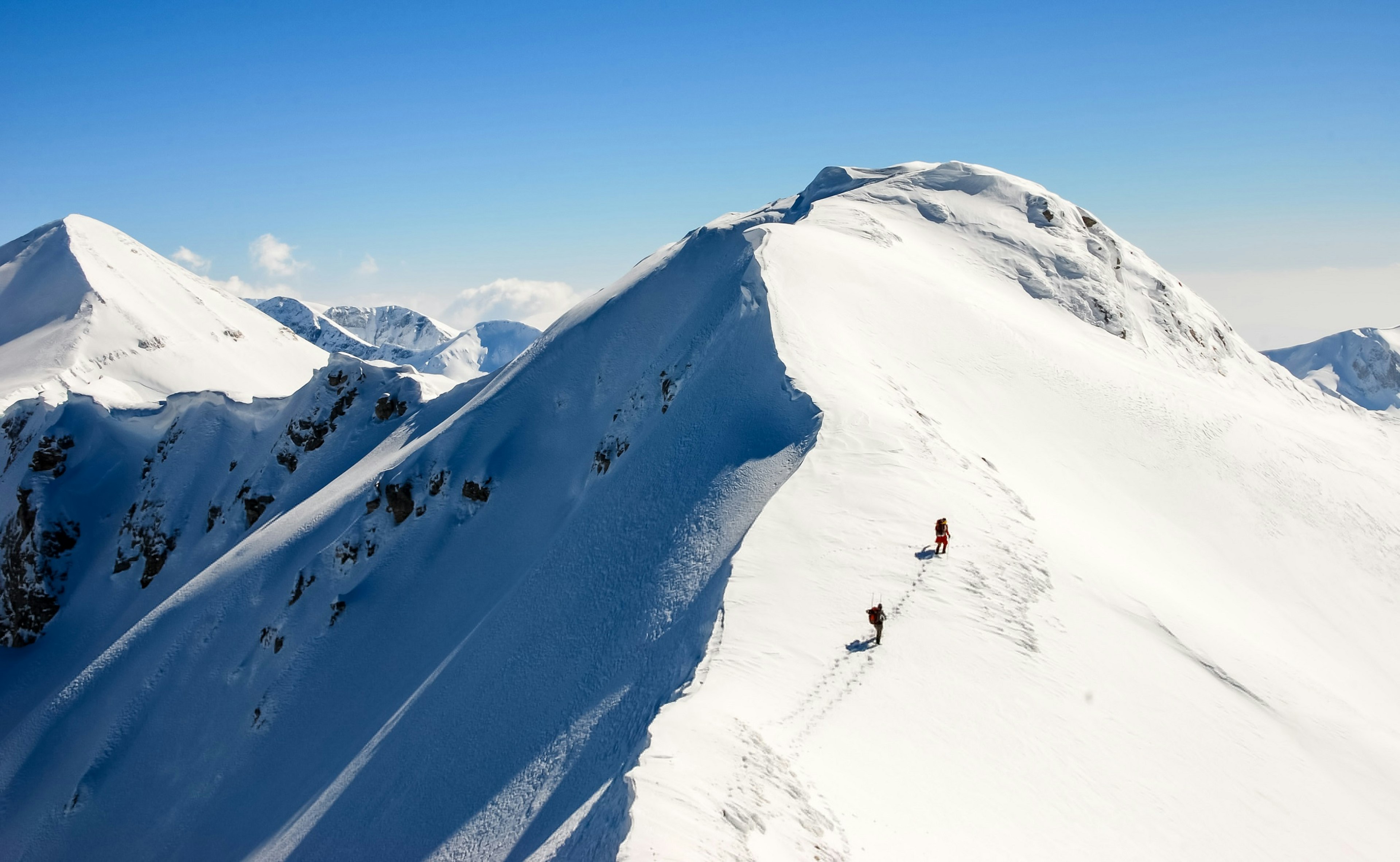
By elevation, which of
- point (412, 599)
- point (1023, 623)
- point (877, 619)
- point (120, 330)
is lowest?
point (120, 330)

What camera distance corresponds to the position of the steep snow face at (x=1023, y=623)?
13164 millimetres

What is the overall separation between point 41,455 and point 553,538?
65655mm

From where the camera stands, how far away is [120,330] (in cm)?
10544

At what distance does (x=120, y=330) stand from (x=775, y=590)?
12036cm

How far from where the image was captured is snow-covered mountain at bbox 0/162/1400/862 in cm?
1474

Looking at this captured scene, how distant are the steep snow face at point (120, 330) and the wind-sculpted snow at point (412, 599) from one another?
19877 millimetres

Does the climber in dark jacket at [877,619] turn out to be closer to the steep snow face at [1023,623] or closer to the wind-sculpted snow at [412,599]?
the steep snow face at [1023,623]

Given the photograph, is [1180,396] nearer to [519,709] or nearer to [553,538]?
[553,538]

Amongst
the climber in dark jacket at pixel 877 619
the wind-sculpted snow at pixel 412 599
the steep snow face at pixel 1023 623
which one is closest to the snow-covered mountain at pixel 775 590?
the steep snow face at pixel 1023 623

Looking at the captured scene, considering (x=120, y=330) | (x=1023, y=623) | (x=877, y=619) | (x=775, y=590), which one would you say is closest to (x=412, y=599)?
(x=775, y=590)

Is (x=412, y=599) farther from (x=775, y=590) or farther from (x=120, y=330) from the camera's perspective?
(x=120, y=330)

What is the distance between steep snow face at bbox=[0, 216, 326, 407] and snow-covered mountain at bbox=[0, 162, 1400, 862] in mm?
31996

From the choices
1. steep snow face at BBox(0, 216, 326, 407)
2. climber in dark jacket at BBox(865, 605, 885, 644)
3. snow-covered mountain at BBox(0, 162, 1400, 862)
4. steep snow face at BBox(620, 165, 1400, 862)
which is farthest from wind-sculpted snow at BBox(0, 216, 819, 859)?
steep snow face at BBox(0, 216, 326, 407)

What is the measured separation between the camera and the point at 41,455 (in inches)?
2808
